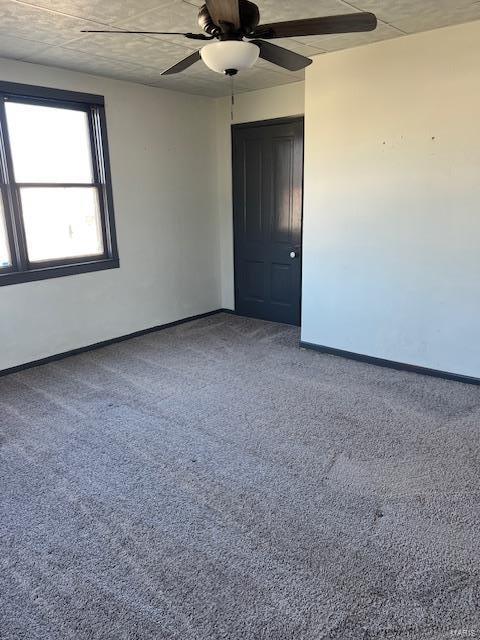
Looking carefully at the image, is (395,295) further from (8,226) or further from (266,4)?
(8,226)

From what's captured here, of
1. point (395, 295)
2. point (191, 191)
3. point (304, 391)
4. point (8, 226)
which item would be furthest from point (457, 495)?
point (191, 191)

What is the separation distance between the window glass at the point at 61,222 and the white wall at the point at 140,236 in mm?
229

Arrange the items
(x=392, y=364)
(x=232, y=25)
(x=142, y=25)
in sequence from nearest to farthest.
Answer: (x=232, y=25) < (x=142, y=25) < (x=392, y=364)

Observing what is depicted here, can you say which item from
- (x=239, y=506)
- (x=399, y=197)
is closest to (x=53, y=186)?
(x=399, y=197)

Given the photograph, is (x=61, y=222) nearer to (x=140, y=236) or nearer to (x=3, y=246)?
(x=3, y=246)

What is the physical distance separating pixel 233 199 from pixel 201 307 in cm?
138

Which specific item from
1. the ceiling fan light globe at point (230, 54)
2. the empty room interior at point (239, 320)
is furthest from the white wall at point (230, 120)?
the ceiling fan light globe at point (230, 54)

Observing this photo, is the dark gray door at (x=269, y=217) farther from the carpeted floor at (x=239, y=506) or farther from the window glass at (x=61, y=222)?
the window glass at (x=61, y=222)

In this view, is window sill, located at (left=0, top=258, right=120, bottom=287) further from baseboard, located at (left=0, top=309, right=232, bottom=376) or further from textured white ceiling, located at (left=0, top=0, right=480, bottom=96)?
textured white ceiling, located at (left=0, top=0, right=480, bottom=96)

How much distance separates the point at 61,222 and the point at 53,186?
0.33 metres

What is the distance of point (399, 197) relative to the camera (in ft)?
12.2

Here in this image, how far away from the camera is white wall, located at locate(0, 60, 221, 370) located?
4.10 meters

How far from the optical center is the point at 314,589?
181 cm

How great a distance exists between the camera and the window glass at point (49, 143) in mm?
3867
